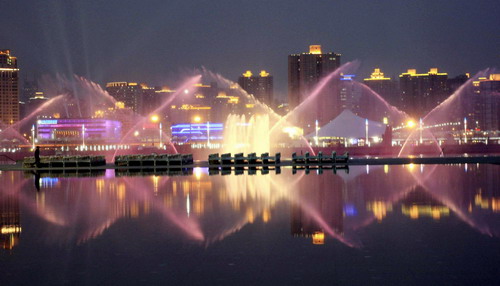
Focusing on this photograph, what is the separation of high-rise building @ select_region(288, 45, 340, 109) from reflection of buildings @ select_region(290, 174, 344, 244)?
155314 mm

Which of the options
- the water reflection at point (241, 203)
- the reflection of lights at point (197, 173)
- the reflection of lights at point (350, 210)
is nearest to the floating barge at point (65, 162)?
the reflection of lights at point (197, 173)

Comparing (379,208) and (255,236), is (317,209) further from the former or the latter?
(255,236)

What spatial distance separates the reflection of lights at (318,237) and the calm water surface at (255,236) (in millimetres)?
20

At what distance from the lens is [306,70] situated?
7126 inches

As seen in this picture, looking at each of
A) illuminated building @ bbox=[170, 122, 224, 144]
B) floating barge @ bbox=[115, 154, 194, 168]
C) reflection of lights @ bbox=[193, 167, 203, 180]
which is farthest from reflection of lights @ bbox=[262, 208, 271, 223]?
illuminated building @ bbox=[170, 122, 224, 144]

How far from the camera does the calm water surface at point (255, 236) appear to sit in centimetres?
841

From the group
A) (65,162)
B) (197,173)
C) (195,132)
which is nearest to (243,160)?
(197,173)

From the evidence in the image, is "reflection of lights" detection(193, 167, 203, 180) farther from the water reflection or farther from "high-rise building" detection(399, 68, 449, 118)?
"high-rise building" detection(399, 68, 449, 118)

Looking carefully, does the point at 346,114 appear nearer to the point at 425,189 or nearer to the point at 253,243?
the point at 425,189

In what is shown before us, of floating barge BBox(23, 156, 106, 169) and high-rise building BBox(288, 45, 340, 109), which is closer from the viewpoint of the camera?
floating barge BBox(23, 156, 106, 169)

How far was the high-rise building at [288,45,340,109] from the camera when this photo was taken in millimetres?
174875

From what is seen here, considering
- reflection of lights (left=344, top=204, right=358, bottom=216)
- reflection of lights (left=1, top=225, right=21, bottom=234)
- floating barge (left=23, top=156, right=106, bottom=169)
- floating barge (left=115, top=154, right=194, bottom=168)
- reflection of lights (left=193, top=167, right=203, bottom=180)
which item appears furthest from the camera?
floating barge (left=23, top=156, right=106, bottom=169)

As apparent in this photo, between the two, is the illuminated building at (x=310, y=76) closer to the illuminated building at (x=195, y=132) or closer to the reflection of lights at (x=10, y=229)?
the illuminated building at (x=195, y=132)

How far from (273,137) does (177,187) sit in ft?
315
